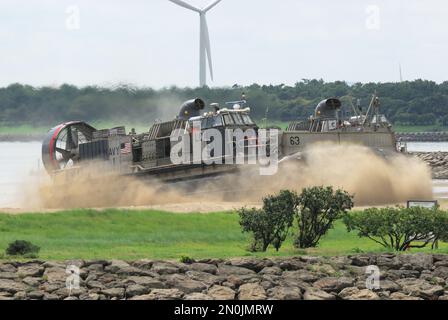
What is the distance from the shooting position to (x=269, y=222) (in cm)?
2644

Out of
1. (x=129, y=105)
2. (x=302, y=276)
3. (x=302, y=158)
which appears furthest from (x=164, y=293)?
(x=129, y=105)

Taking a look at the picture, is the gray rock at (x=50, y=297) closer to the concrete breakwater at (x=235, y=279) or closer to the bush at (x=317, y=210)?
the concrete breakwater at (x=235, y=279)

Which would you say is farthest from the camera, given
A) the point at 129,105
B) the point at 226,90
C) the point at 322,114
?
the point at 226,90

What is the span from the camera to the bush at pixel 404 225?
2569 centimetres

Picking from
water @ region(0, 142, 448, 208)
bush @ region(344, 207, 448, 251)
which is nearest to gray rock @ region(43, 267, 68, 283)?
bush @ region(344, 207, 448, 251)

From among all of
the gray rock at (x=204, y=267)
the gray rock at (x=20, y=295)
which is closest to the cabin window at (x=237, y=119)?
the gray rock at (x=204, y=267)

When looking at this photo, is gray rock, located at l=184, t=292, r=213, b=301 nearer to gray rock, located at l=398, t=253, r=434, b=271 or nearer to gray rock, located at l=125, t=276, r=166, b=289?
gray rock, located at l=125, t=276, r=166, b=289

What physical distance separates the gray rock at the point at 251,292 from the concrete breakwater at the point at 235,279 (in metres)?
0.02

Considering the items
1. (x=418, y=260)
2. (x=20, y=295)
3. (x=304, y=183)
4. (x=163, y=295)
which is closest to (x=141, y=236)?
(x=418, y=260)

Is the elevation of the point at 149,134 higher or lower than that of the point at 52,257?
higher
